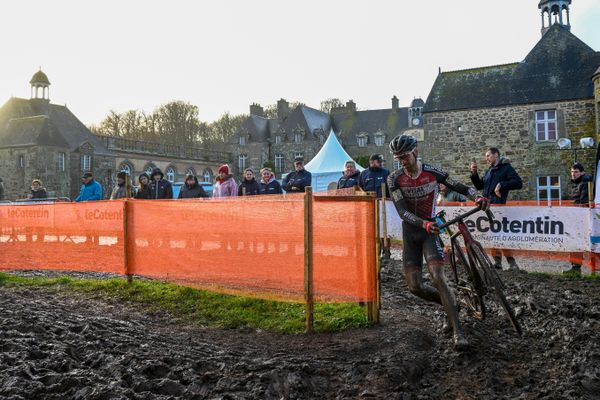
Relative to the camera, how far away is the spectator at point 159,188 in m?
12.6

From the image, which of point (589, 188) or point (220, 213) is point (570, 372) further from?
point (589, 188)

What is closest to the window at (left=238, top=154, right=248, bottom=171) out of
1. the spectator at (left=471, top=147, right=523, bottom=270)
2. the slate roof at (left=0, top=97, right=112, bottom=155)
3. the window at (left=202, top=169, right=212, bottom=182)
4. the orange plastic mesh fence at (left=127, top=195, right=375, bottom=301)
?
the window at (left=202, top=169, right=212, bottom=182)

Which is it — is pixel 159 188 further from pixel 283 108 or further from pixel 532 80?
pixel 283 108

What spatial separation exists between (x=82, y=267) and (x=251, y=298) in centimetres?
429

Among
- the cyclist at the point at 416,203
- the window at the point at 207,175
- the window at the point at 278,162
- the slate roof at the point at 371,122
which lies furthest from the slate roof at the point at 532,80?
the window at the point at 207,175

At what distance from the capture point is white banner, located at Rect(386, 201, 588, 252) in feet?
34.7

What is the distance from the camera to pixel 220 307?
7.15 metres

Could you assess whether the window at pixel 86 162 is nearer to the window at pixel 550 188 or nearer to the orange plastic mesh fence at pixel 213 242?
the window at pixel 550 188

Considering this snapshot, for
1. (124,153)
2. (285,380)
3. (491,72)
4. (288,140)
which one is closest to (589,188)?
(285,380)

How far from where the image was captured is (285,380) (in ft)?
14.4

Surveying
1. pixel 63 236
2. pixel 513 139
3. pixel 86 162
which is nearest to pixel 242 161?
pixel 86 162

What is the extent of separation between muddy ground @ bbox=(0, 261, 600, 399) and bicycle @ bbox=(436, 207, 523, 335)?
0.31 meters

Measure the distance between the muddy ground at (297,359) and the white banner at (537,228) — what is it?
164 inches

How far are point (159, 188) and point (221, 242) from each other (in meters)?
5.60
